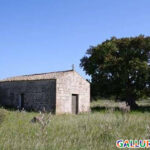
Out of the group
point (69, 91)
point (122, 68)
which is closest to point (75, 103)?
point (69, 91)

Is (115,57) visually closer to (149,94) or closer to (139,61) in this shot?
(139,61)

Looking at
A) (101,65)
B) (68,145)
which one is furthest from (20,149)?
(101,65)

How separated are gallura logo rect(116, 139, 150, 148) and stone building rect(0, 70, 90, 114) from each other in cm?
1123

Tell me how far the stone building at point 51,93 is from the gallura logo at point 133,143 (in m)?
11.2

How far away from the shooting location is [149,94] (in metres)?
24.3

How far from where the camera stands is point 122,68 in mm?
24453

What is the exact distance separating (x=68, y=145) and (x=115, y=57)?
1949 cm

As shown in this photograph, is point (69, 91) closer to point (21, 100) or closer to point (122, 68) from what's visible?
point (21, 100)

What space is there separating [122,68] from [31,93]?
386 inches

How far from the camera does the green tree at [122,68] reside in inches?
942

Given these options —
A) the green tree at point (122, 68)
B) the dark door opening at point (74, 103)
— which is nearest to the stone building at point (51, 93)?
the dark door opening at point (74, 103)

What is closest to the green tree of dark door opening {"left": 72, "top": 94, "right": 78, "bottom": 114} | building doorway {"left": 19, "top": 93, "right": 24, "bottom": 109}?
dark door opening {"left": 72, "top": 94, "right": 78, "bottom": 114}

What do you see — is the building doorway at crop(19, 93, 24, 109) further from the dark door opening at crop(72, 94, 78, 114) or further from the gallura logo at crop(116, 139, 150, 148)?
the gallura logo at crop(116, 139, 150, 148)

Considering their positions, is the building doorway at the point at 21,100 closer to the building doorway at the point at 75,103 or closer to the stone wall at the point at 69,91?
the stone wall at the point at 69,91
